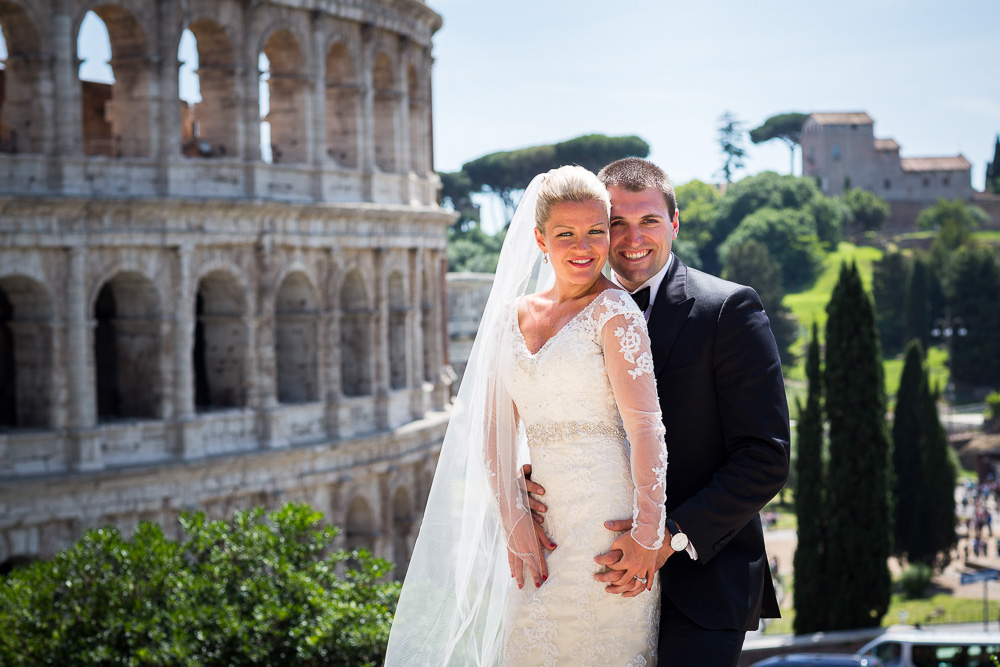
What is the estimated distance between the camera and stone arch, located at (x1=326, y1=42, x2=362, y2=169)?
2595 centimetres

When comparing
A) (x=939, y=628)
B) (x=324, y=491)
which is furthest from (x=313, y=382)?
(x=939, y=628)

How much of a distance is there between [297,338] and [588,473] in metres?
20.7

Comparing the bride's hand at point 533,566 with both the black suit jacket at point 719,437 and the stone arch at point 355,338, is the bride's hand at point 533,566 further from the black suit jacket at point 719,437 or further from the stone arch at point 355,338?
the stone arch at point 355,338

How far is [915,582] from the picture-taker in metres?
32.4

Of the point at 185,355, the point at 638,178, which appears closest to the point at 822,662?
the point at 185,355

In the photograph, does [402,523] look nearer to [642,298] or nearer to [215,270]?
[215,270]

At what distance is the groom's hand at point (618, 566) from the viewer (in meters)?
4.59

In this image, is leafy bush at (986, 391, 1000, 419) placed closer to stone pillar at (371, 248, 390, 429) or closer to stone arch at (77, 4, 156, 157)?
stone pillar at (371, 248, 390, 429)

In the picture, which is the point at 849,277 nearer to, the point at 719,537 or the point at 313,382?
the point at 313,382

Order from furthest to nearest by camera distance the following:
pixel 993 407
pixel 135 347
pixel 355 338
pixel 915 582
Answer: pixel 993 407, pixel 915 582, pixel 355 338, pixel 135 347

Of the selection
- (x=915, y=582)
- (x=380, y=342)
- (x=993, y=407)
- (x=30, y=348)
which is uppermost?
(x=30, y=348)

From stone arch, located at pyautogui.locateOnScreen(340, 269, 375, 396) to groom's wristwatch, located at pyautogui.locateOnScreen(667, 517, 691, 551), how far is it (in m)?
21.9

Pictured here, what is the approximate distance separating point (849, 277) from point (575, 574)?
2543 cm

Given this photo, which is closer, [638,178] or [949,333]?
[638,178]
